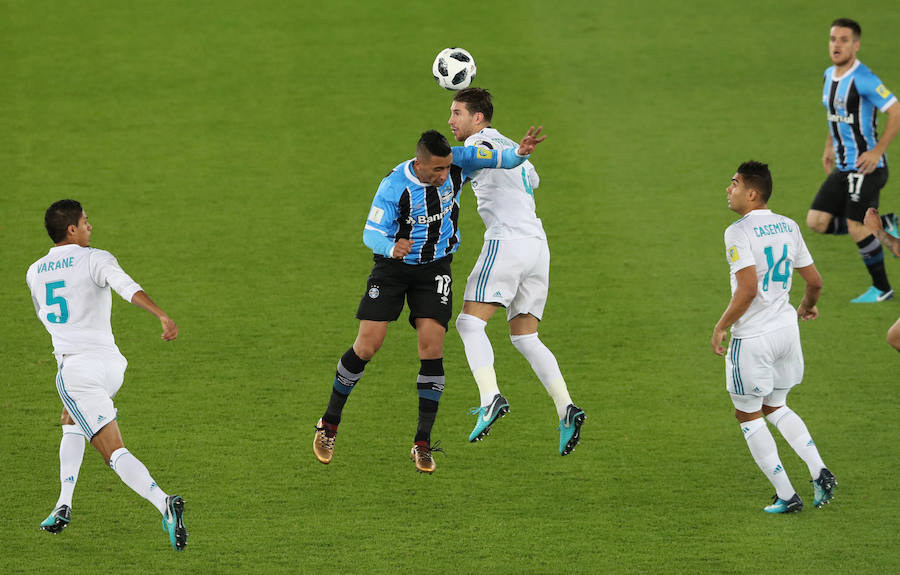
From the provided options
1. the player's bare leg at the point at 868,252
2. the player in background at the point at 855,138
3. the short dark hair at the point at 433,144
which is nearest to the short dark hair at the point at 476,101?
the short dark hair at the point at 433,144

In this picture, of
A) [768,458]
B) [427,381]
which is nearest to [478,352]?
[427,381]

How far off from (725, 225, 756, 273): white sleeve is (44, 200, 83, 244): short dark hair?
11.7 ft

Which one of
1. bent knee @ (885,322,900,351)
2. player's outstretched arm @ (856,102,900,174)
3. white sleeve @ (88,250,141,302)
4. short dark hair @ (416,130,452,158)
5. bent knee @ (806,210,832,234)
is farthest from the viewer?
bent knee @ (806,210,832,234)

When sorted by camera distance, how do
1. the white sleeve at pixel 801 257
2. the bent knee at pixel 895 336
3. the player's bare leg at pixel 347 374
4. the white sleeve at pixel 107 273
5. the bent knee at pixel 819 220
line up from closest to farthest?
the white sleeve at pixel 107 273 < the white sleeve at pixel 801 257 < the player's bare leg at pixel 347 374 < the bent knee at pixel 895 336 < the bent knee at pixel 819 220

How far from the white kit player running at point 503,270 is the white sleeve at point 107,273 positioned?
1879 mm

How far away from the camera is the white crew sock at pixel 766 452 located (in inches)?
268

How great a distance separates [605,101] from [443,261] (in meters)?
7.76

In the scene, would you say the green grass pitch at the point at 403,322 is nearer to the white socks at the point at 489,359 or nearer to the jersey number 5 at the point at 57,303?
the white socks at the point at 489,359

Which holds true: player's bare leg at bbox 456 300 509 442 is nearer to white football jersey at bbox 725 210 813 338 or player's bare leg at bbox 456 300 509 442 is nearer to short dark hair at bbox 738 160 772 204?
white football jersey at bbox 725 210 813 338

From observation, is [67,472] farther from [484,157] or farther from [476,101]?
[476,101]

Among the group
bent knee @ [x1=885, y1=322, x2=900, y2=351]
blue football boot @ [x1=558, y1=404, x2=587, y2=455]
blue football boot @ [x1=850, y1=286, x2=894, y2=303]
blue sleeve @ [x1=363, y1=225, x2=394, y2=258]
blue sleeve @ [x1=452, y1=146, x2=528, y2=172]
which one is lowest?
blue football boot @ [x1=558, y1=404, x2=587, y2=455]

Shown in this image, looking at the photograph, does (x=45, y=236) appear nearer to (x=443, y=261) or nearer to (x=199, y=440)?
(x=199, y=440)

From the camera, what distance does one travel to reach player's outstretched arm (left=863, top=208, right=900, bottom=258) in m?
6.65

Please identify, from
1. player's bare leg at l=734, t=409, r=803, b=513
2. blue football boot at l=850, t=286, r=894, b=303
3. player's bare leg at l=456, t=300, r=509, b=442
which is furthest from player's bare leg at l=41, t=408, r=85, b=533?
blue football boot at l=850, t=286, r=894, b=303
